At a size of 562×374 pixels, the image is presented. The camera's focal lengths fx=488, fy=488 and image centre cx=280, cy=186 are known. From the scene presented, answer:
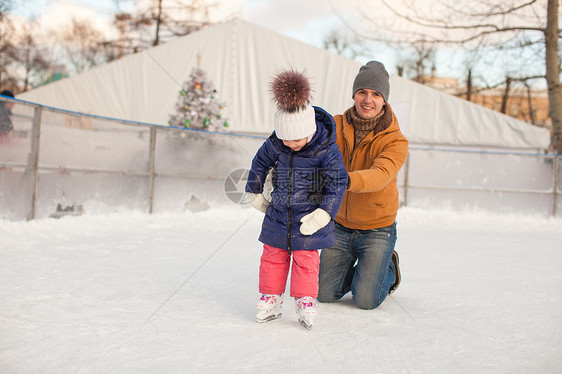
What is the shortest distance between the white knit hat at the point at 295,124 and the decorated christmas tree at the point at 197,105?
605cm

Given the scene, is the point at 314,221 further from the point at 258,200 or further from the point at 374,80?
the point at 374,80

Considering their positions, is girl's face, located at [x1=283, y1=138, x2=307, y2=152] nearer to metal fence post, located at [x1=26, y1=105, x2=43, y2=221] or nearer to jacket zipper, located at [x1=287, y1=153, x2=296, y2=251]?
jacket zipper, located at [x1=287, y1=153, x2=296, y2=251]

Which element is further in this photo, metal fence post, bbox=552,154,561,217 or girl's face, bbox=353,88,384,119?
metal fence post, bbox=552,154,561,217

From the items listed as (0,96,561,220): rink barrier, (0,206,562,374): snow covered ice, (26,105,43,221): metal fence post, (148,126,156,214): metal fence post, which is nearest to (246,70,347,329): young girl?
(0,206,562,374): snow covered ice

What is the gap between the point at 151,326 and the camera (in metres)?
2.16

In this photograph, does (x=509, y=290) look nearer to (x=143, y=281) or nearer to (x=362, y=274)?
(x=362, y=274)

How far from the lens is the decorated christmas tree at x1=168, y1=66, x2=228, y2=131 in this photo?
8.14 metres

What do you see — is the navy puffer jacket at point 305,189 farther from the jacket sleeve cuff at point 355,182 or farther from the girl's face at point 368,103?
the girl's face at point 368,103

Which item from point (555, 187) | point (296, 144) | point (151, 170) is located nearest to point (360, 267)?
point (296, 144)

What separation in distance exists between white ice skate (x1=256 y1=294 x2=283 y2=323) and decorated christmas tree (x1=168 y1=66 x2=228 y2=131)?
239 inches

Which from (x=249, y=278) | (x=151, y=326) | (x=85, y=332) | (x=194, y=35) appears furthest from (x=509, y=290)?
(x=194, y=35)

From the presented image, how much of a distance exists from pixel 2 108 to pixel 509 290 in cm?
476

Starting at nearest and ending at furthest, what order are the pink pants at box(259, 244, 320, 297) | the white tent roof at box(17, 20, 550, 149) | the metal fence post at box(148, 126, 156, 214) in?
the pink pants at box(259, 244, 320, 297)
the metal fence post at box(148, 126, 156, 214)
the white tent roof at box(17, 20, 550, 149)

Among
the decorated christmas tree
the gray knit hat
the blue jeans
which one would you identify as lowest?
the blue jeans
